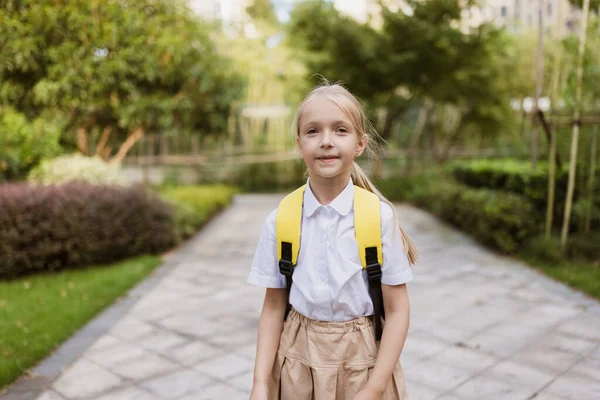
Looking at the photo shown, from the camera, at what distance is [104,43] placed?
745cm

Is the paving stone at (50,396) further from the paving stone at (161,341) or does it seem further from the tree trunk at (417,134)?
the tree trunk at (417,134)

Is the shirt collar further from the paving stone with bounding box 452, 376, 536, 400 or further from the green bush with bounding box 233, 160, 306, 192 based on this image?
the green bush with bounding box 233, 160, 306, 192

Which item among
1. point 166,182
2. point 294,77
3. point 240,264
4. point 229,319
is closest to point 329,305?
point 229,319

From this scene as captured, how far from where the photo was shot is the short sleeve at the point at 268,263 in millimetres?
1643

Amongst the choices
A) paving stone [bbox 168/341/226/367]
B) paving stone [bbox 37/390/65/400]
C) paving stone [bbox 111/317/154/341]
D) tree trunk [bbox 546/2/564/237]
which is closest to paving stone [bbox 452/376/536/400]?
paving stone [bbox 168/341/226/367]

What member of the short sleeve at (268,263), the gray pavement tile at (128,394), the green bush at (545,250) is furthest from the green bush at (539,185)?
the short sleeve at (268,263)

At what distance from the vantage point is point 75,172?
8.55m

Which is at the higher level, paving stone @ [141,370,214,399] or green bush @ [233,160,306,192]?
green bush @ [233,160,306,192]

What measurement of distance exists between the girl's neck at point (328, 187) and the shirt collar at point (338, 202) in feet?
0.04

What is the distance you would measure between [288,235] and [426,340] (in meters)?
2.66

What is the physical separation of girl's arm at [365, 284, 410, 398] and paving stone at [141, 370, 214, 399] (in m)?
1.94

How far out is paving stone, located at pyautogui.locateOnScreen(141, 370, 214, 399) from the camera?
318cm

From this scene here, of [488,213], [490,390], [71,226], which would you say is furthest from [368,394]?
[488,213]

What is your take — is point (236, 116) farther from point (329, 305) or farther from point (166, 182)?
point (329, 305)
